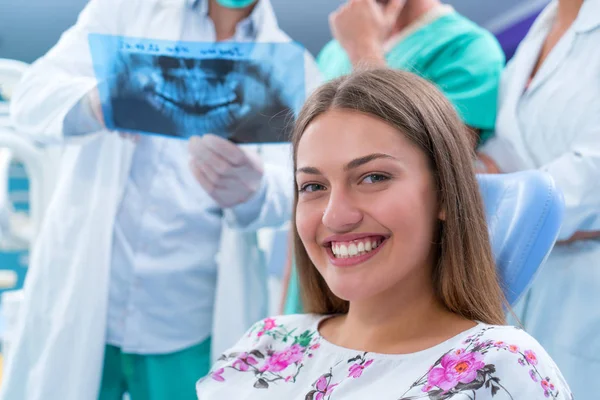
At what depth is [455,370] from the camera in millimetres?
950

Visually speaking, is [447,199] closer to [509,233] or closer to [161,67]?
[509,233]

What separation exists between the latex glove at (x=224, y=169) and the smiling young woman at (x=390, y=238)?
7.9 inches

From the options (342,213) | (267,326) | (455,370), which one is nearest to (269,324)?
(267,326)

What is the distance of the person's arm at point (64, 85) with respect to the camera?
139 cm

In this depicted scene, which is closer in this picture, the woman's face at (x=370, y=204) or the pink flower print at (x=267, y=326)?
the woman's face at (x=370, y=204)

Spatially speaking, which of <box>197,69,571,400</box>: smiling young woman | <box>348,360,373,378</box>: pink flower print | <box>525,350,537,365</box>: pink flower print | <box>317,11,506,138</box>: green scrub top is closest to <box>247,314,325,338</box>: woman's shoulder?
<box>197,69,571,400</box>: smiling young woman

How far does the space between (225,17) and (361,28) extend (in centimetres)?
32

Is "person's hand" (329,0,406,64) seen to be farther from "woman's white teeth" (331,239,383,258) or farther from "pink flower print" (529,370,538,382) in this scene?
"pink flower print" (529,370,538,382)

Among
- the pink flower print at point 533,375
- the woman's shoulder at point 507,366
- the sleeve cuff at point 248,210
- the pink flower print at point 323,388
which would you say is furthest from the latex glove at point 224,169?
the pink flower print at point 533,375

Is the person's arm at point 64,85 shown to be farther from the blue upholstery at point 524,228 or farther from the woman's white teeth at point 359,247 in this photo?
the blue upholstery at point 524,228

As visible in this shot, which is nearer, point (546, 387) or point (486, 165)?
point (546, 387)

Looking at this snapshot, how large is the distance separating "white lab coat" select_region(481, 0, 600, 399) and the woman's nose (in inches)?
18.5

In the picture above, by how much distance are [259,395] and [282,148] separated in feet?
2.14

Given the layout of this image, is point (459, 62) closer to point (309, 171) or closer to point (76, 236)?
point (309, 171)
